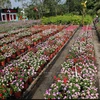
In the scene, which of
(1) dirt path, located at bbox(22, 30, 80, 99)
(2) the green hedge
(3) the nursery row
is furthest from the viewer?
(2) the green hedge

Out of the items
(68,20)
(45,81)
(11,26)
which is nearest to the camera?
(45,81)

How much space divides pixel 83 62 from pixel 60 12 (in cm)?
4297

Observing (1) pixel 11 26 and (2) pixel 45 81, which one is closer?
(2) pixel 45 81

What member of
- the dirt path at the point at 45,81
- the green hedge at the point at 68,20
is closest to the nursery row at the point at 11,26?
the green hedge at the point at 68,20

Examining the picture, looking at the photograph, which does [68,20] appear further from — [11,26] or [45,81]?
[45,81]

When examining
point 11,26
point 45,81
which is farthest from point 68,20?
point 45,81

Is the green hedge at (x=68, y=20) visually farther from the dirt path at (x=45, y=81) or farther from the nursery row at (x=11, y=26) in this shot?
the dirt path at (x=45, y=81)

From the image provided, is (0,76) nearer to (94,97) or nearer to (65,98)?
(65,98)

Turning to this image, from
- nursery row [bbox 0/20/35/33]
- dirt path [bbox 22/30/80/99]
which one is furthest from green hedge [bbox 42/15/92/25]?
dirt path [bbox 22/30/80/99]

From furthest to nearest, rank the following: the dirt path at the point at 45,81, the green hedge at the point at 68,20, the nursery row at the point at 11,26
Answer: the green hedge at the point at 68,20, the nursery row at the point at 11,26, the dirt path at the point at 45,81

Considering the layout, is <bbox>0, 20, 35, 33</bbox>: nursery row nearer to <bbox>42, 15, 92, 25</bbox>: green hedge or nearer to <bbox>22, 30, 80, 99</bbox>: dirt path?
<bbox>42, 15, 92, 25</bbox>: green hedge

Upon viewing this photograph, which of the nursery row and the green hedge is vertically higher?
the green hedge

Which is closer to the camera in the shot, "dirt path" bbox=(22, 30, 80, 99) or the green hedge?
"dirt path" bbox=(22, 30, 80, 99)

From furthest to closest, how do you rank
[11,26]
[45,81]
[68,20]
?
[68,20] < [11,26] < [45,81]
